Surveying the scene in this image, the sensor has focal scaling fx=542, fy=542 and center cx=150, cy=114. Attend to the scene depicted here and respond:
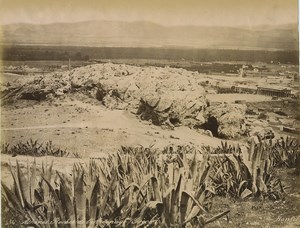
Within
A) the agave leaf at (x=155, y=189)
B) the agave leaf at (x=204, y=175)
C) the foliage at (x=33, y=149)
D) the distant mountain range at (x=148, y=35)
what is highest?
the distant mountain range at (x=148, y=35)

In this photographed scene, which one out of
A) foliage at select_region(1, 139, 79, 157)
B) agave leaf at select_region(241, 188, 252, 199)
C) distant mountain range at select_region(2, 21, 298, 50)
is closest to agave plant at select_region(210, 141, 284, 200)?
agave leaf at select_region(241, 188, 252, 199)

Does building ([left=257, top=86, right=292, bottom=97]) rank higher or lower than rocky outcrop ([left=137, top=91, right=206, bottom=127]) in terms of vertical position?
higher

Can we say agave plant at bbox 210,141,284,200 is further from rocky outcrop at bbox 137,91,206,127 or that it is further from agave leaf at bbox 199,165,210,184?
rocky outcrop at bbox 137,91,206,127

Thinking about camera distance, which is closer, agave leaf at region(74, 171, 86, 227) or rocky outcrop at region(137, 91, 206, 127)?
agave leaf at region(74, 171, 86, 227)

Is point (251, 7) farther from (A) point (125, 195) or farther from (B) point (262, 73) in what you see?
(A) point (125, 195)

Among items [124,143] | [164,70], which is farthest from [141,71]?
[124,143]

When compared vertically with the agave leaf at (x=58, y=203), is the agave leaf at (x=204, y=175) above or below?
above

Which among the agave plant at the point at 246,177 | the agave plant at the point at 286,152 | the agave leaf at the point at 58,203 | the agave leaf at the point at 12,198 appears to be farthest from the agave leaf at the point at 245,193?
the agave leaf at the point at 12,198

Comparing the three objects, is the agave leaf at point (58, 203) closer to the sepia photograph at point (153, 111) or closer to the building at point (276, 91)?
the sepia photograph at point (153, 111)
